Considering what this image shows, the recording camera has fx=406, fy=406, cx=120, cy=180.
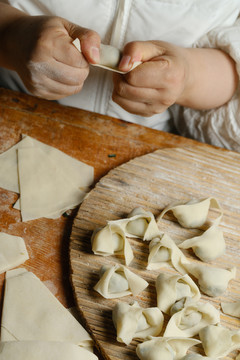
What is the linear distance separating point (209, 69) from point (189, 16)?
135mm

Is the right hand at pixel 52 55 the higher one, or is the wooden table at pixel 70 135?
the right hand at pixel 52 55

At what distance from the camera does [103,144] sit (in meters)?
0.95

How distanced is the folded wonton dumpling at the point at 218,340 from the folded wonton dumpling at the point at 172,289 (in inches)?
2.6

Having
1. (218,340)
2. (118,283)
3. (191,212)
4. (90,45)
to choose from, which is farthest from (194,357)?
(90,45)

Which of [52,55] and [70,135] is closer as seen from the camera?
[52,55]

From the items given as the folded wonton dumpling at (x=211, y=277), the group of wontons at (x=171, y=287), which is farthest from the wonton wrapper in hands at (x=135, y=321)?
the folded wonton dumpling at (x=211, y=277)

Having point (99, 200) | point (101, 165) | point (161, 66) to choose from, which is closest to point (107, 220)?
point (99, 200)

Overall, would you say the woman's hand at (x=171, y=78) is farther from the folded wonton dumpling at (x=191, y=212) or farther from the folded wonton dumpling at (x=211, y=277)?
the folded wonton dumpling at (x=211, y=277)

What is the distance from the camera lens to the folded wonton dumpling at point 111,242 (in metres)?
0.72

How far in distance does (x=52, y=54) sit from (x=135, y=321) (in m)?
0.49

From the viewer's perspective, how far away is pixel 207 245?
749mm

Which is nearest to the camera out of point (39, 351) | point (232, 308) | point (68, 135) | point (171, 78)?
point (39, 351)

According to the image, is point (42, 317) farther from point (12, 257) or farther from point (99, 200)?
point (99, 200)

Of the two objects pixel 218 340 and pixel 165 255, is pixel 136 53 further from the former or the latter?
pixel 218 340
